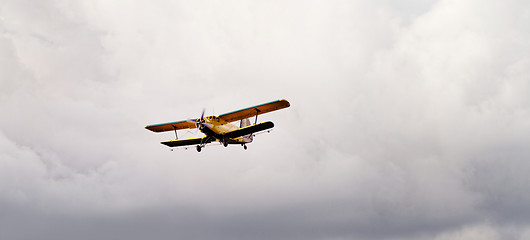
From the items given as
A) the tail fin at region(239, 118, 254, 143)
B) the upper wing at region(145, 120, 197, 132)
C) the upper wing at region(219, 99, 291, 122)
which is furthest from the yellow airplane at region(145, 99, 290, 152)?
the upper wing at region(145, 120, 197, 132)

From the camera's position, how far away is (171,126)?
101188mm

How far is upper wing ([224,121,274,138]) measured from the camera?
85.5 meters

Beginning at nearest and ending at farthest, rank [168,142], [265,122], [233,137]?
[265,122] → [233,137] → [168,142]

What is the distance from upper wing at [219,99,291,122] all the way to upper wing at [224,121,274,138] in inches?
108

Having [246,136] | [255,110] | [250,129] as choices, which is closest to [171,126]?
[246,136]

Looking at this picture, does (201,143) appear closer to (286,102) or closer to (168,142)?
(168,142)

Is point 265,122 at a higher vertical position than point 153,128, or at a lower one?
lower

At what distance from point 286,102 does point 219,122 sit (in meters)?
10.3

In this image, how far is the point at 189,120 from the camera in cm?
9162

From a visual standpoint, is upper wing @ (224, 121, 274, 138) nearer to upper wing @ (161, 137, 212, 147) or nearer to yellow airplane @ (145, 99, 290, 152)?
yellow airplane @ (145, 99, 290, 152)

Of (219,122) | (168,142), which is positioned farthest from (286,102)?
(168,142)

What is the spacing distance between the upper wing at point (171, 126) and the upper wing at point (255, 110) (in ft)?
26.9

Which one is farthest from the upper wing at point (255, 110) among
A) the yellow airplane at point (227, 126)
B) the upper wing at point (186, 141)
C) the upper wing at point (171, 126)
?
the upper wing at point (171, 126)

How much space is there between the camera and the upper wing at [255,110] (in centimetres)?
8825
